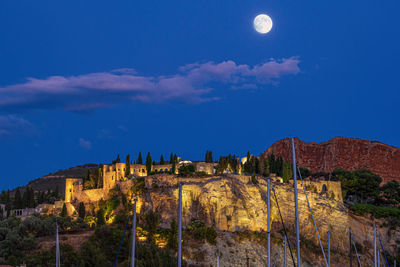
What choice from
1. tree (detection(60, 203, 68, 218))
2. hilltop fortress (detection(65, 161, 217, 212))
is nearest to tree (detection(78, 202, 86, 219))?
tree (detection(60, 203, 68, 218))

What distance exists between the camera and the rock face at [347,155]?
9919cm

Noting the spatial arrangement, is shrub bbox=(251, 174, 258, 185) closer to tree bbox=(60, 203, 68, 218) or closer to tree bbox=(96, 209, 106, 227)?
tree bbox=(96, 209, 106, 227)

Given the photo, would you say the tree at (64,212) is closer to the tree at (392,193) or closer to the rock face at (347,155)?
the rock face at (347,155)

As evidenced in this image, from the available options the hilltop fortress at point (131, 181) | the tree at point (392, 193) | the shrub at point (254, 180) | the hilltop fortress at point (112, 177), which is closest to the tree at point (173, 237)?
the hilltop fortress at point (131, 181)

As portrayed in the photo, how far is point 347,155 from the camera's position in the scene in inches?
4070

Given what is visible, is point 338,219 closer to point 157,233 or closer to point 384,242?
point 384,242

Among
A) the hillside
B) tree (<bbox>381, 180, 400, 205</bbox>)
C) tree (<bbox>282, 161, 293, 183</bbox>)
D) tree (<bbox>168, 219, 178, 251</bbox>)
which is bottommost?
tree (<bbox>168, 219, 178, 251</bbox>)

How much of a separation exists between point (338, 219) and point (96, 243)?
3573 cm

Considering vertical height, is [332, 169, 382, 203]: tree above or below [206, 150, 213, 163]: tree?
below

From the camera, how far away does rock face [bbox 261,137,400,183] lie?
99.2 m

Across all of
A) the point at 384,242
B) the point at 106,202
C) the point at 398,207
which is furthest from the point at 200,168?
the point at 398,207

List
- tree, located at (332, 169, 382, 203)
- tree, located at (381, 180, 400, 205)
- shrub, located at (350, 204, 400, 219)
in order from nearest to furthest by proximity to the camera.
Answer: shrub, located at (350, 204, 400, 219), tree, located at (332, 169, 382, 203), tree, located at (381, 180, 400, 205)

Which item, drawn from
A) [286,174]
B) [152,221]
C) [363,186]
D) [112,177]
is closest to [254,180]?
[286,174]

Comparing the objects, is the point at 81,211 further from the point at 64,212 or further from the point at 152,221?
the point at 152,221
